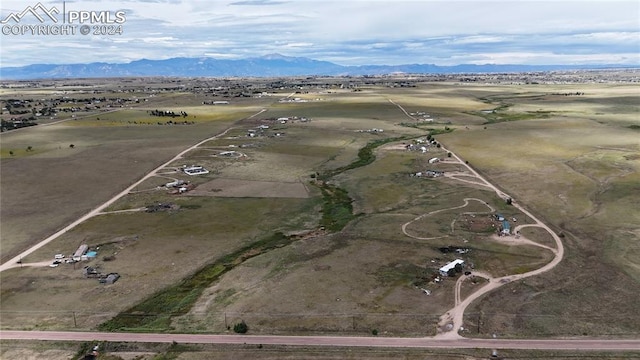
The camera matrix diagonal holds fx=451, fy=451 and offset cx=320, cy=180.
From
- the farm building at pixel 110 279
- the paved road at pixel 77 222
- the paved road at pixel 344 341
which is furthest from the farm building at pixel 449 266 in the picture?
the paved road at pixel 77 222

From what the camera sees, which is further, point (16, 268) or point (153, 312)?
point (16, 268)

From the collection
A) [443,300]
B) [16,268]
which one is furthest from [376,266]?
[16,268]

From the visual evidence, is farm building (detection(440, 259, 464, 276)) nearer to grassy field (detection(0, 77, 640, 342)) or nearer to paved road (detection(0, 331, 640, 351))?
grassy field (detection(0, 77, 640, 342))

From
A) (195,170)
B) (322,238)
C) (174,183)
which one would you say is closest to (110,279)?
(322,238)

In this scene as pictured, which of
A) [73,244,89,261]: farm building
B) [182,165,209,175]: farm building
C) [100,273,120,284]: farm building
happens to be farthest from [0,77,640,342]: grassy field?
[182,165,209,175]: farm building

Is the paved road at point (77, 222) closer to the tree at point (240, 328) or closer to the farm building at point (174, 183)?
the farm building at point (174, 183)

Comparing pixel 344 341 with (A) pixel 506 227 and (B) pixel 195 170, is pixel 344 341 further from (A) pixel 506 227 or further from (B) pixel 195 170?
(B) pixel 195 170

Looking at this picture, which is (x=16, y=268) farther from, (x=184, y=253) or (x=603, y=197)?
(x=603, y=197)
